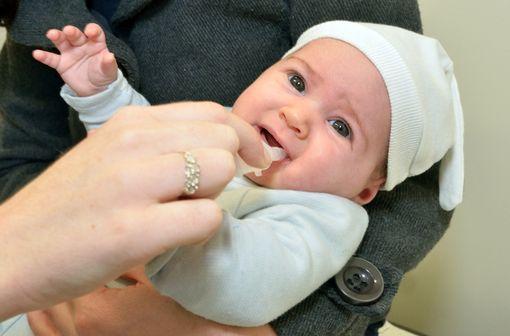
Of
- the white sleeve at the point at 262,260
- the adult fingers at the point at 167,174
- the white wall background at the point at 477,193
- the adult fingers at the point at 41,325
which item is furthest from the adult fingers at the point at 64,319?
the white wall background at the point at 477,193

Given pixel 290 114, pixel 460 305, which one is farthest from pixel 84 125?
pixel 460 305

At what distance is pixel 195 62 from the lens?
2.99ft

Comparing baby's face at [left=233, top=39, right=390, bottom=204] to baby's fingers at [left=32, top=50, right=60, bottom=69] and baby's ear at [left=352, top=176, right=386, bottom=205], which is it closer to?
baby's ear at [left=352, top=176, right=386, bottom=205]

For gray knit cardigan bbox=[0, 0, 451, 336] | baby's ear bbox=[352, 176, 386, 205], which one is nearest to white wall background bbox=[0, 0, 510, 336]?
gray knit cardigan bbox=[0, 0, 451, 336]

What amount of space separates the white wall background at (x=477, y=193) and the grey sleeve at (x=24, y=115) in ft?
2.96

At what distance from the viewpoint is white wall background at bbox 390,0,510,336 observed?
1.15 meters

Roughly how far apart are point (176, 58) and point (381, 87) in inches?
14.5

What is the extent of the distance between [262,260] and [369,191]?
0.36m

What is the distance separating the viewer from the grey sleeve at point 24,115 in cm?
95

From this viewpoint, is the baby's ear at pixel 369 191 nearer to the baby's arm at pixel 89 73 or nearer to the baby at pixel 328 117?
the baby at pixel 328 117

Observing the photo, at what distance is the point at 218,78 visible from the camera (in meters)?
0.91

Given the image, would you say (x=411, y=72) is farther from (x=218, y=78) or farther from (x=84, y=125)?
(x=84, y=125)

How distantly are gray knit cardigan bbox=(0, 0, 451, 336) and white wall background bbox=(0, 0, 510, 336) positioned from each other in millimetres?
292

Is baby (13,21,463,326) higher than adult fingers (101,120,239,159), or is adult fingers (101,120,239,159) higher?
adult fingers (101,120,239,159)
